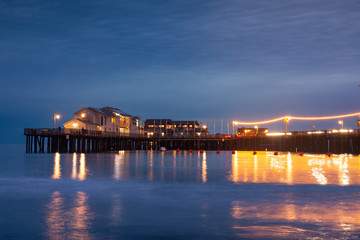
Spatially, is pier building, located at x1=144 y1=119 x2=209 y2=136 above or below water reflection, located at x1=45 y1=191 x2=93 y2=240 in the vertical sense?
above

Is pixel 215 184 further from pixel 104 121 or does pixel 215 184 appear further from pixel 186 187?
pixel 104 121

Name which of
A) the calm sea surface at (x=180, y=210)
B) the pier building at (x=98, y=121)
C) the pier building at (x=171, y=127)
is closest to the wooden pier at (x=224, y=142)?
the pier building at (x=98, y=121)

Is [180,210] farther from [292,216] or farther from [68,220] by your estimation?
[68,220]

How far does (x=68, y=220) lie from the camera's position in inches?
600

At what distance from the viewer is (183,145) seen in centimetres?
13512

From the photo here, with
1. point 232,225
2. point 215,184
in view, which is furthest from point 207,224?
point 215,184

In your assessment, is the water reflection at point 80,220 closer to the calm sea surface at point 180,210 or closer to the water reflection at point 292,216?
the calm sea surface at point 180,210

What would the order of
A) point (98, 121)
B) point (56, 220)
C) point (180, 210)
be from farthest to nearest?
point (98, 121) < point (180, 210) < point (56, 220)

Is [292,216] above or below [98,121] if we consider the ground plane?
below

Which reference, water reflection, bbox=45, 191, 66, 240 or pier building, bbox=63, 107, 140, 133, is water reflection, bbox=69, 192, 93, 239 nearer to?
water reflection, bbox=45, 191, 66, 240

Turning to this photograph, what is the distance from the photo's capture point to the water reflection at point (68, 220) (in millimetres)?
13094

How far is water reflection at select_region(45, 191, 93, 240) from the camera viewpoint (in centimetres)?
1309

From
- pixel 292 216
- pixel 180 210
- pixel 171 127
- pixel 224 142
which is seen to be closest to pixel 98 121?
pixel 224 142

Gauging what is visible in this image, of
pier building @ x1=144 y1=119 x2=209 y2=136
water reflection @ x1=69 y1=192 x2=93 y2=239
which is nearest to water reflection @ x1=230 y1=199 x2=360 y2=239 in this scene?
water reflection @ x1=69 y1=192 x2=93 y2=239
